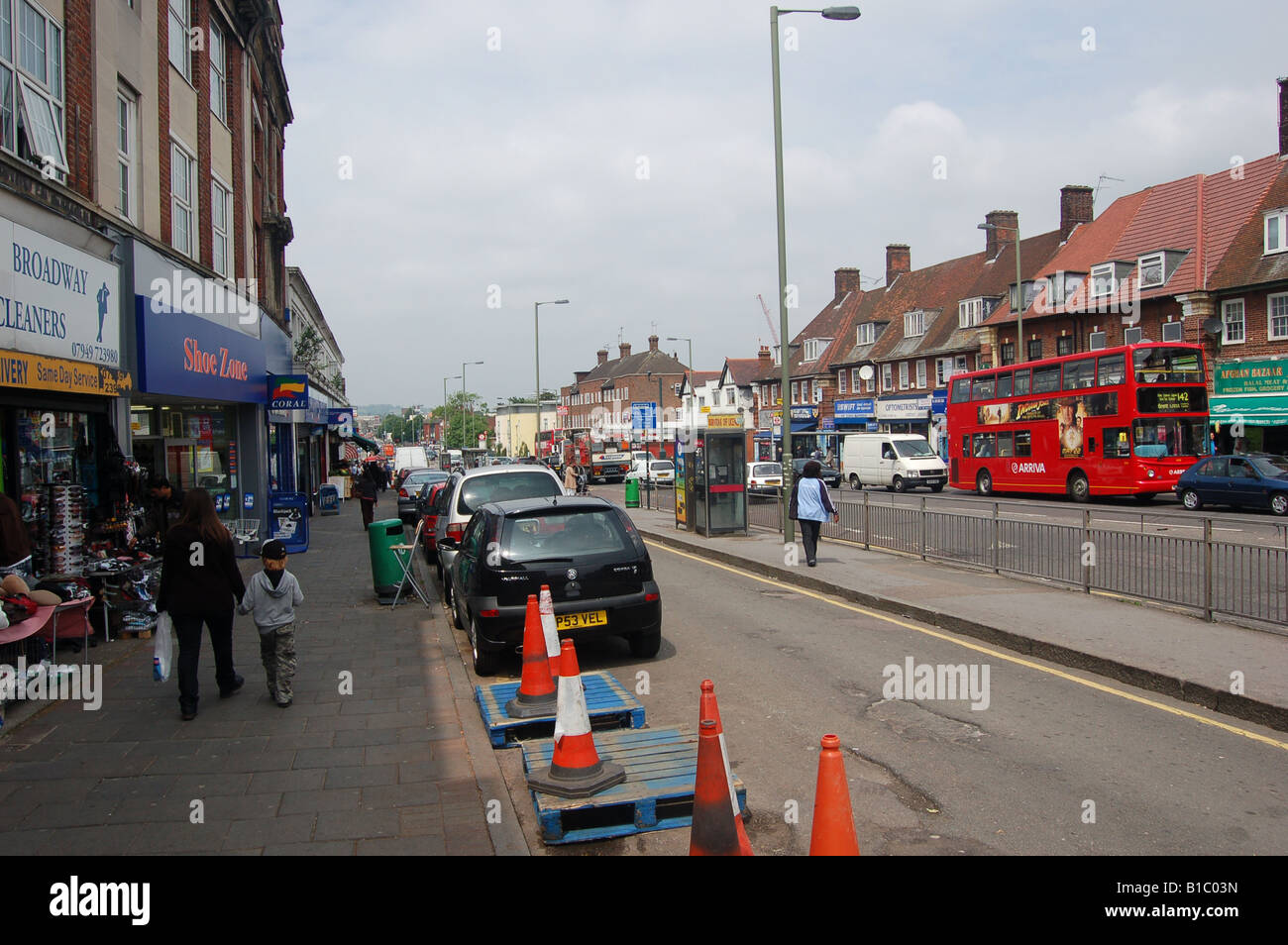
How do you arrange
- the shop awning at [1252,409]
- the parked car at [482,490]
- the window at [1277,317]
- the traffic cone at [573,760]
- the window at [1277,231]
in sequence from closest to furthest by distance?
the traffic cone at [573,760] < the parked car at [482,490] < the shop awning at [1252,409] < the window at [1277,317] < the window at [1277,231]

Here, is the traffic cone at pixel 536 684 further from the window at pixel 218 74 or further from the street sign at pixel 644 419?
the street sign at pixel 644 419

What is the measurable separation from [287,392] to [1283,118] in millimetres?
34403

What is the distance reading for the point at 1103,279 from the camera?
37562mm

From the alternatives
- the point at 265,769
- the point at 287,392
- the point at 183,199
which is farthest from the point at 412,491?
the point at 265,769

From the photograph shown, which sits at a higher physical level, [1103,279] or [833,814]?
[1103,279]

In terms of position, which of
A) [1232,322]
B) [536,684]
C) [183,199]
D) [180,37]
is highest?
[180,37]

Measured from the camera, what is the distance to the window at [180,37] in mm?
15641

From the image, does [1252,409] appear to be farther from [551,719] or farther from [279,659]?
[279,659]

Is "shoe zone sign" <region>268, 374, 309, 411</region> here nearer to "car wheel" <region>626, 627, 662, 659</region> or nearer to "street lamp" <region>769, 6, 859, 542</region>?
"street lamp" <region>769, 6, 859, 542</region>

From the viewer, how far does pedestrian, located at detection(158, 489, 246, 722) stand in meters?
6.65

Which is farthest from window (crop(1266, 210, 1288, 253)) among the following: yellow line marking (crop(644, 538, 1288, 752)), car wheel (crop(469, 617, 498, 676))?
car wheel (crop(469, 617, 498, 676))

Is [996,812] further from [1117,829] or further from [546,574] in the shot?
[546,574]

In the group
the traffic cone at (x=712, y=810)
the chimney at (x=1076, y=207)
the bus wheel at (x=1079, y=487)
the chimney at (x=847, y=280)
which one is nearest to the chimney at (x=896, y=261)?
the chimney at (x=847, y=280)

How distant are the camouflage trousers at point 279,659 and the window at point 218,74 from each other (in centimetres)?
1488
